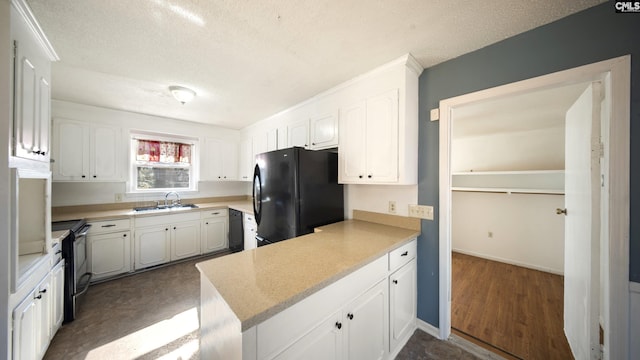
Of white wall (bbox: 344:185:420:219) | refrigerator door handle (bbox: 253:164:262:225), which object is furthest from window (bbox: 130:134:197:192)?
white wall (bbox: 344:185:420:219)

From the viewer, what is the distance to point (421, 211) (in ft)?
5.91

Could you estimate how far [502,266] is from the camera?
3.08 meters

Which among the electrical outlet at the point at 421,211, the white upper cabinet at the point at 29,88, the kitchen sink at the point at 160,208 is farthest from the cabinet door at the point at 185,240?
the electrical outlet at the point at 421,211

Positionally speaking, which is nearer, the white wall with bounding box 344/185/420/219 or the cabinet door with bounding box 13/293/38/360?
the cabinet door with bounding box 13/293/38/360

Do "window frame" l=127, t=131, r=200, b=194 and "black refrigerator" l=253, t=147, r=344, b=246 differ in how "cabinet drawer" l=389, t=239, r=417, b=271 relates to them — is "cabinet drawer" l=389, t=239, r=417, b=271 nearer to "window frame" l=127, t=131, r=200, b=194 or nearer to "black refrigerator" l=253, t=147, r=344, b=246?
"black refrigerator" l=253, t=147, r=344, b=246

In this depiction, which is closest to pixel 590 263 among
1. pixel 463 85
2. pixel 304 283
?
pixel 463 85

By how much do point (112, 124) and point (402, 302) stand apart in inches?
168

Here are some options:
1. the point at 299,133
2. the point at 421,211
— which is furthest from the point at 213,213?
the point at 421,211

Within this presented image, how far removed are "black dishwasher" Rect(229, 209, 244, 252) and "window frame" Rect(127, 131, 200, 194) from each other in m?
0.98

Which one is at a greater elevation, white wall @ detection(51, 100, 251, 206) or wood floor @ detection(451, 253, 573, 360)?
white wall @ detection(51, 100, 251, 206)

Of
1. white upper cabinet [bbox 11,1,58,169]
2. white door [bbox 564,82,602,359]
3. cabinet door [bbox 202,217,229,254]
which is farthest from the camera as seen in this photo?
cabinet door [bbox 202,217,229,254]

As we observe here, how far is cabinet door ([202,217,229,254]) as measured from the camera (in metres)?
3.37

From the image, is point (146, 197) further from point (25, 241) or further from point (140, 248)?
point (25, 241)

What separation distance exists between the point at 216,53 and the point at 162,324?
2.44 m
